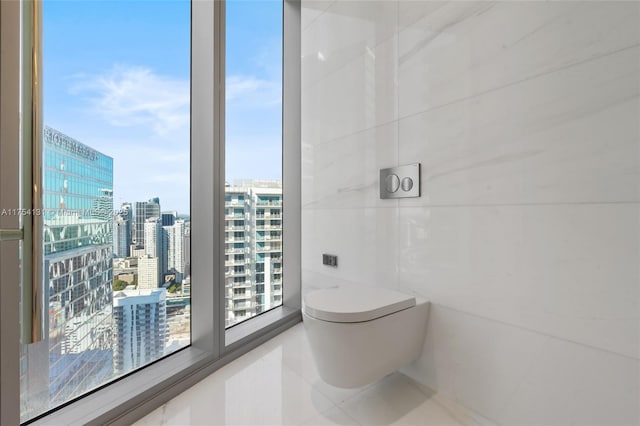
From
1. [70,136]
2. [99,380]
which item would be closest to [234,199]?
[70,136]

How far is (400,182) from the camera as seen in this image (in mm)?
1422

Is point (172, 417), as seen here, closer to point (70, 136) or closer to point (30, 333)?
point (30, 333)

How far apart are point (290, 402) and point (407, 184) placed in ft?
3.50

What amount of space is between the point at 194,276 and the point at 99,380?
533 mm

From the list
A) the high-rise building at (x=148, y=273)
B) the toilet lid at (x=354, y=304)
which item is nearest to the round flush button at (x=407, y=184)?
the toilet lid at (x=354, y=304)

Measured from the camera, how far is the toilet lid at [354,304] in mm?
1099

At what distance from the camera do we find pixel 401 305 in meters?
1.22

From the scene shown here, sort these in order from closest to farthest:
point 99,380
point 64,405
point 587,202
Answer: point 587,202 → point 64,405 → point 99,380

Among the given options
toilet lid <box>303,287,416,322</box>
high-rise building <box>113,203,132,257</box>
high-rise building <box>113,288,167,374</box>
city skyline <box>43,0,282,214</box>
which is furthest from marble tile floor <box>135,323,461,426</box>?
city skyline <box>43,0,282,214</box>

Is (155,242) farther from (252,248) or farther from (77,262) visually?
(252,248)

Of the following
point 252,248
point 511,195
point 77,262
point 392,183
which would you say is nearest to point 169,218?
point 77,262

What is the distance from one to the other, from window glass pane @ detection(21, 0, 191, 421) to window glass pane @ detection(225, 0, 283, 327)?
263mm

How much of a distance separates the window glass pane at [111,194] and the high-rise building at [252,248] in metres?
0.27

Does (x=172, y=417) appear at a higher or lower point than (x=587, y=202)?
lower
